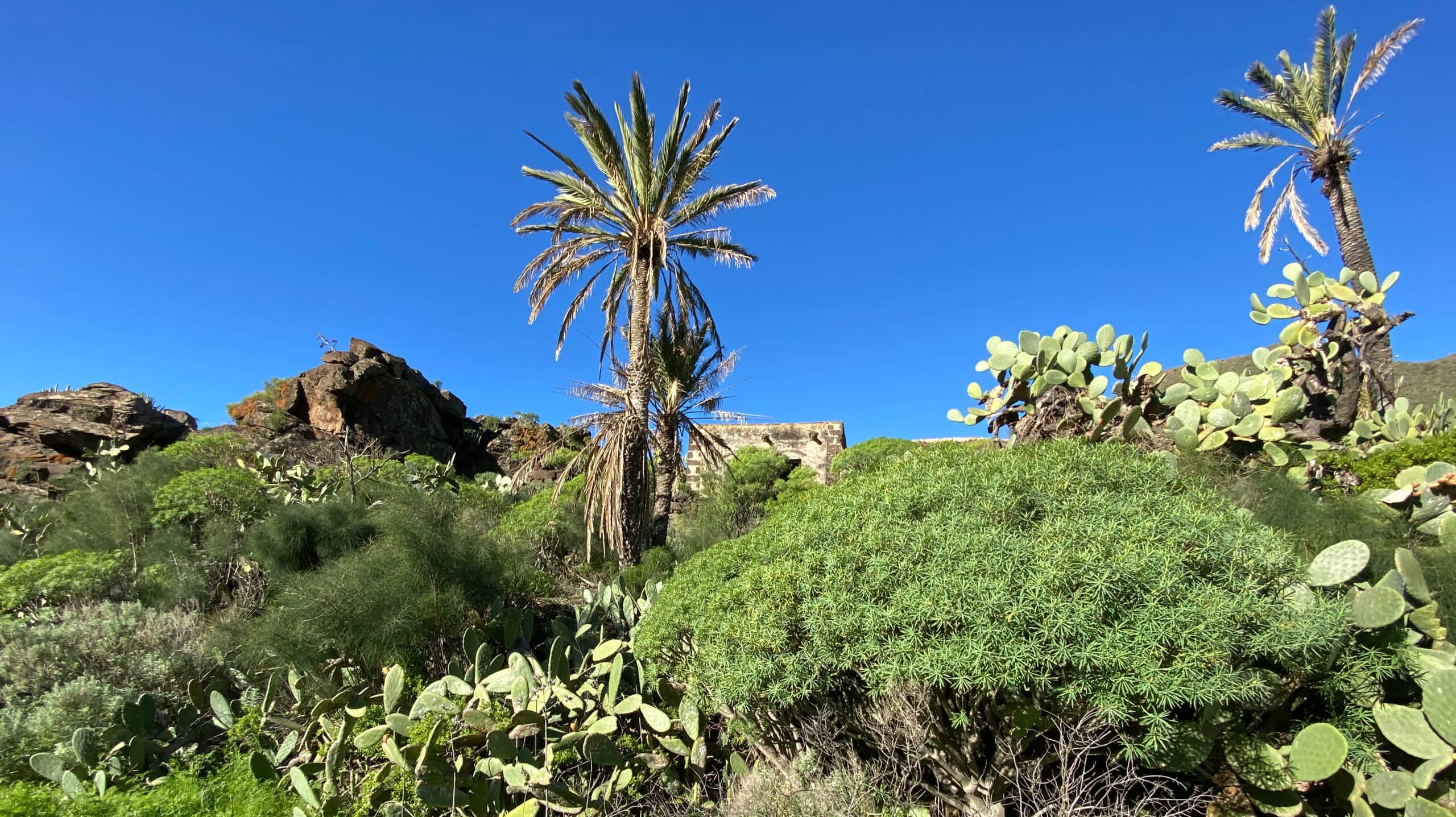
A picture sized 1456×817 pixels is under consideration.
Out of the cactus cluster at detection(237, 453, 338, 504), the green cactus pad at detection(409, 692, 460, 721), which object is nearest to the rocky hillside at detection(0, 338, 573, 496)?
the cactus cluster at detection(237, 453, 338, 504)

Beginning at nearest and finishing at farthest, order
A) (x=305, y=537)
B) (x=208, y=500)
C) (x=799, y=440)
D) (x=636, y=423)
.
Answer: (x=305, y=537) → (x=208, y=500) → (x=636, y=423) → (x=799, y=440)

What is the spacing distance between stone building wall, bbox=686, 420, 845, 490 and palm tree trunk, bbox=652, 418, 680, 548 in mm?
13674

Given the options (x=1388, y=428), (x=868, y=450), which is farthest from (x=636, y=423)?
(x=868, y=450)

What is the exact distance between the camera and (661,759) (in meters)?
4.83

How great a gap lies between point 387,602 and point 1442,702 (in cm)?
707

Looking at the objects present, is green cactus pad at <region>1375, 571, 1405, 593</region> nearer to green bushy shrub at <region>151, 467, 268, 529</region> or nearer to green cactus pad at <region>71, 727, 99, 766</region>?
green cactus pad at <region>71, 727, 99, 766</region>

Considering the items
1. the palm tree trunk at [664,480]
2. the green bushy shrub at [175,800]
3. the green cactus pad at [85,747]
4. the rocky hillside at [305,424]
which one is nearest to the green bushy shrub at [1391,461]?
the palm tree trunk at [664,480]

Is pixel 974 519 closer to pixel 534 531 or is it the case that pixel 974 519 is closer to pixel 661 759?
pixel 661 759

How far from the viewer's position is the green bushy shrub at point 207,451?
11852 mm

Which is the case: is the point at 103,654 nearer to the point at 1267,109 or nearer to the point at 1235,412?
the point at 1235,412

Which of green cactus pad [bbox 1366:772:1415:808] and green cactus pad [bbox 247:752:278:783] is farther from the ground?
green cactus pad [bbox 1366:772:1415:808]

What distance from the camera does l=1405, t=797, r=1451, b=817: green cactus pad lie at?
3.07 meters

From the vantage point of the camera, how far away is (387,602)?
593 centimetres

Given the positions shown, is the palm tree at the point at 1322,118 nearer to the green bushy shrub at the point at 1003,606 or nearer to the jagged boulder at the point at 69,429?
the green bushy shrub at the point at 1003,606
